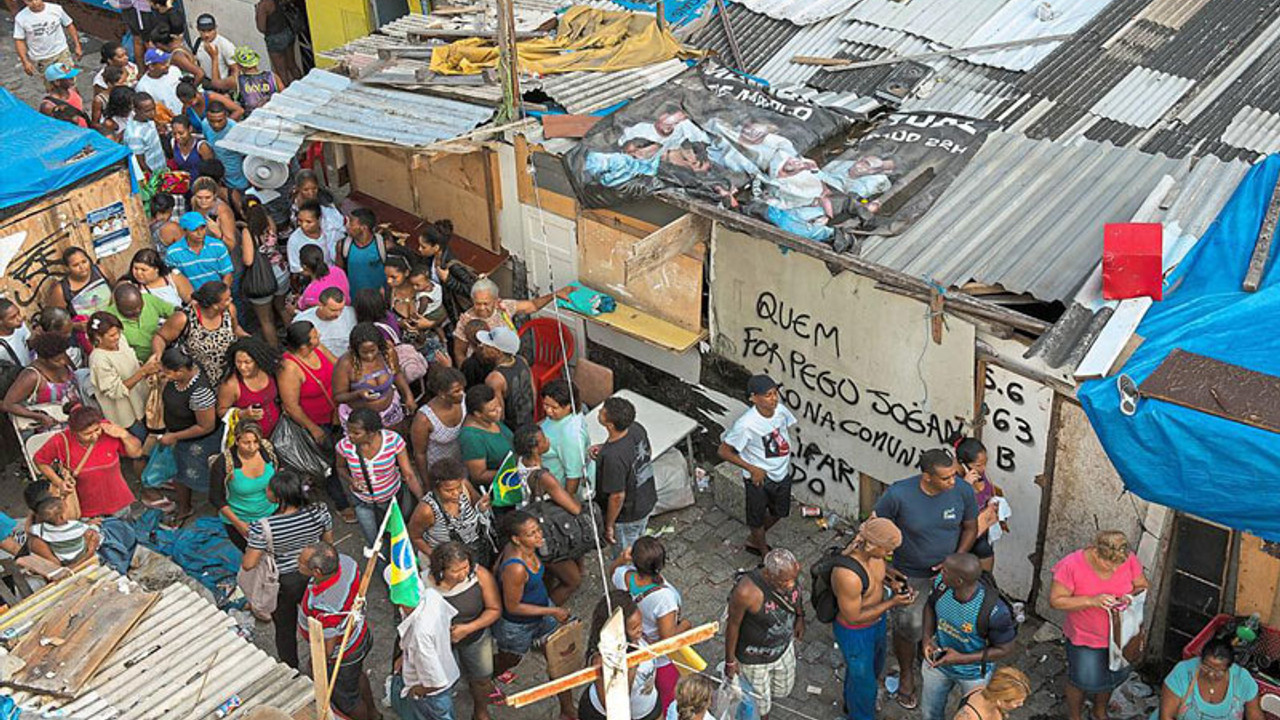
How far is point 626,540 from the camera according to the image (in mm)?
9562

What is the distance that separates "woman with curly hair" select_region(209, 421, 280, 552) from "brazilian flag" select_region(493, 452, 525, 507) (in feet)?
4.68

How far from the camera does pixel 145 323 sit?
10.6 m

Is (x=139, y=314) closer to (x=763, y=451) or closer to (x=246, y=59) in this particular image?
(x=246, y=59)

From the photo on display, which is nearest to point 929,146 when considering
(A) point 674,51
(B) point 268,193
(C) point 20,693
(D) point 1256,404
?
(A) point 674,51

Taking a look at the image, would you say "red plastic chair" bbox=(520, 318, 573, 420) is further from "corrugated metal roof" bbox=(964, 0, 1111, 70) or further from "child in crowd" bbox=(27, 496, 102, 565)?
"corrugated metal roof" bbox=(964, 0, 1111, 70)

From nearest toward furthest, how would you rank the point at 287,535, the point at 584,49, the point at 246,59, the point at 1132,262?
1. the point at 1132,262
2. the point at 287,535
3. the point at 584,49
4. the point at 246,59

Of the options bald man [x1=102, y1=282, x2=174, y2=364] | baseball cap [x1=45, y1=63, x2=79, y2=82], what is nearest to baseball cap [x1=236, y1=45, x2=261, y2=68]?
baseball cap [x1=45, y1=63, x2=79, y2=82]

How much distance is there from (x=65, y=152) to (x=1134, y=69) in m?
8.51

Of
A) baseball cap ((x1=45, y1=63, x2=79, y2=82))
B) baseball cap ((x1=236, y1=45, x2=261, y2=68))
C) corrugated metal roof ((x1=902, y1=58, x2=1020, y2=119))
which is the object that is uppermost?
corrugated metal roof ((x1=902, y1=58, x2=1020, y2=119))

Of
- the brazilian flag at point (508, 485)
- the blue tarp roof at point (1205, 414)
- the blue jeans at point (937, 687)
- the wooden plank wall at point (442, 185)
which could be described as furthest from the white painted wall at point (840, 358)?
the wooden plank wall at point (442, 185)

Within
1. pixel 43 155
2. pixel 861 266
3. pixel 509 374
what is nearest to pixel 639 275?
pixel 509 374

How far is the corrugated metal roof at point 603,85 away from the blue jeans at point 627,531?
11.7ft

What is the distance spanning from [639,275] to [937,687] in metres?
3.75

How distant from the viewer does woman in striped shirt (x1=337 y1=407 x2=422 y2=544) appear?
29.7ft
